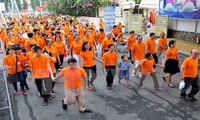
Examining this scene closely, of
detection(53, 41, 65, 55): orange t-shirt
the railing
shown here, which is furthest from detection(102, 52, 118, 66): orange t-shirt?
the railing

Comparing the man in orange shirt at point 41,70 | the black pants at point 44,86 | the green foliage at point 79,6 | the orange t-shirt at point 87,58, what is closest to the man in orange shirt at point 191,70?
the orange t-shirt at point 87,58

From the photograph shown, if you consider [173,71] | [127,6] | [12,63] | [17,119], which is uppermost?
[127,6]

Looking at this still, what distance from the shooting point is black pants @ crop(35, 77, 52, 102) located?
21.6ft

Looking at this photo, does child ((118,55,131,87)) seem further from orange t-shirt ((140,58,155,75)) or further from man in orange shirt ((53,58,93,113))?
man in orange shirt ((53,58,93,113))

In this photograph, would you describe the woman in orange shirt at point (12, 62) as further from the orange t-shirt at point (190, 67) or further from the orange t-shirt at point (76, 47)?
the orange t-shirt at point (190, 67)

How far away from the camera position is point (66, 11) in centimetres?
3039

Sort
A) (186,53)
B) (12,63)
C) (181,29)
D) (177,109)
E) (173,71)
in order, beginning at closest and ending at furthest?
(177,109)
(12,63)
(173,71)
(186,53)
(181,29)

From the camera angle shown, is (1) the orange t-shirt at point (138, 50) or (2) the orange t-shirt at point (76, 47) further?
(2) the orange t-shirt at point (76, 47)

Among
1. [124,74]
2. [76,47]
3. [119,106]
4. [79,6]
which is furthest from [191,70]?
[79,6]

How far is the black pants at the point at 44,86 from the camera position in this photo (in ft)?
21.6

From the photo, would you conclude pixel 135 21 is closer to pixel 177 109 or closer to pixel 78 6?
pixel 78 6

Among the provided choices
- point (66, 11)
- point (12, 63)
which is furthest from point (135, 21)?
point (12, 63)

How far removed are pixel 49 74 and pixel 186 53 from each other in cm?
859

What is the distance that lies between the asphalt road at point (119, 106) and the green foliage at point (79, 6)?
18.6 metres
